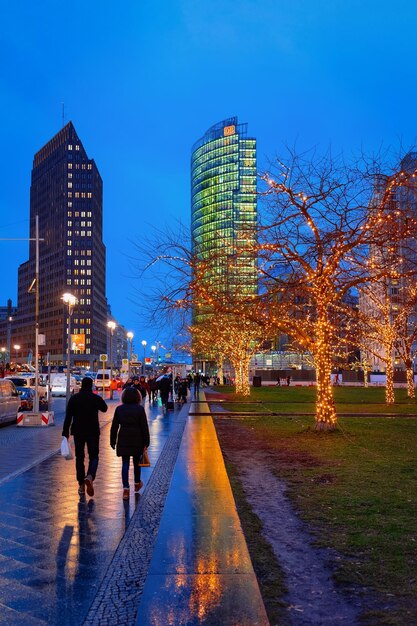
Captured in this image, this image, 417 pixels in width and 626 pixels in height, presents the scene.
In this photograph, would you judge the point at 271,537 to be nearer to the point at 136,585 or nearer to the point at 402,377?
the point at 136,585

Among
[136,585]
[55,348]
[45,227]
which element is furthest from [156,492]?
[45,227]

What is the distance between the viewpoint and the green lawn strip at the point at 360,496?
569cm

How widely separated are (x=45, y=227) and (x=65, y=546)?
194m

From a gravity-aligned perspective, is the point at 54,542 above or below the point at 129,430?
below

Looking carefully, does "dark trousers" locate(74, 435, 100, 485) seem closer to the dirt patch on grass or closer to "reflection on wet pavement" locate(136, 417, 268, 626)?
"reflection on wet pavement" locate(136, 417, 268, 626)

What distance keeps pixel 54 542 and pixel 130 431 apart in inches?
109

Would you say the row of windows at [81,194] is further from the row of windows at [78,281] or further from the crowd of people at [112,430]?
the crowd of people at [112,430]

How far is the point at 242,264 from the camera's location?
16703 mm

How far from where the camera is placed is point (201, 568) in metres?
5.34

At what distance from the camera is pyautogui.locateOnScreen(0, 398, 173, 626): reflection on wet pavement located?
4933 mm

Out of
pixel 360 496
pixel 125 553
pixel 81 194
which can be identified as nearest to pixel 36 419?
pixel 360 496

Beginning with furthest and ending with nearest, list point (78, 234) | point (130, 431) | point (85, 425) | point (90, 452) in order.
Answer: point (78, 234) → point (90, 452) → point (85, 425) → point (130, 431)

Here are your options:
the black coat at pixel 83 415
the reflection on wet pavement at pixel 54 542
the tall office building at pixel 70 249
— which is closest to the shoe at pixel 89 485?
the reflection on wet pavement at pixel 54 542

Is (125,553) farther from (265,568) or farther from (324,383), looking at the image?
(324,383)
